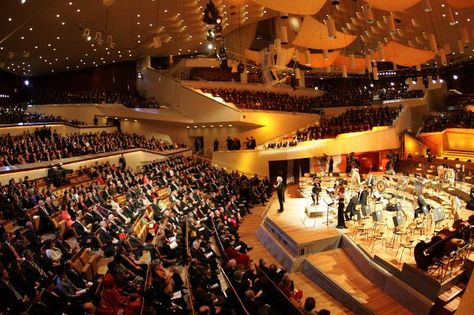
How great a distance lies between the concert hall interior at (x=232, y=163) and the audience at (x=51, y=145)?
0.08m

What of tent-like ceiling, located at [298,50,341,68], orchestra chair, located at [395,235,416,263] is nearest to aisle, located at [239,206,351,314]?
orchestra chair, located at [395,235,416,263]

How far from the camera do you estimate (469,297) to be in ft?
9.57

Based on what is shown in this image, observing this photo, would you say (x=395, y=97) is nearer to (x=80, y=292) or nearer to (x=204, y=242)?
(x=204, y=242)

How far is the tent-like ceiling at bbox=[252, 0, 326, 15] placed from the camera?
6.42 metres

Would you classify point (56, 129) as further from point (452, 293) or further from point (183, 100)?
point (452, 293)

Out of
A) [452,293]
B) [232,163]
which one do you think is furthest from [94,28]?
[452,293]

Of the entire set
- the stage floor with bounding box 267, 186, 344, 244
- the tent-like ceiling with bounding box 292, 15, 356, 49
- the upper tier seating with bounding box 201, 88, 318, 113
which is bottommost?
the stage floor with bounding box 267, 186, 344, 244

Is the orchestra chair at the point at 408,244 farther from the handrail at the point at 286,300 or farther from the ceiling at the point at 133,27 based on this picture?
→ the ceiling at the point at 133,27

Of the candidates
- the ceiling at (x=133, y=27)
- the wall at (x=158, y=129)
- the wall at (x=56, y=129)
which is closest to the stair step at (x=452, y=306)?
the ceiling at (x=133, y=27)

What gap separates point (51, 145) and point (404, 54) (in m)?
11.9

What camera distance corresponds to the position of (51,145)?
1312cm

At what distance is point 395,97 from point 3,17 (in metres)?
18.4

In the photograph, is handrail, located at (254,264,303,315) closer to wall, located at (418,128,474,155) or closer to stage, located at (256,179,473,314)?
stage, located at (256,179,473,314)

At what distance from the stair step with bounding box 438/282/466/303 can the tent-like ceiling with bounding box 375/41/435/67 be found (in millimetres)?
8854
